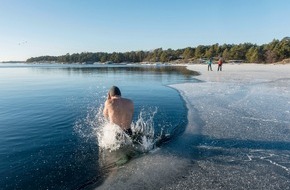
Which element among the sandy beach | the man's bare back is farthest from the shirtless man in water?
the sandy beach

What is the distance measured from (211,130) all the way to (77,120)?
524 centimetres

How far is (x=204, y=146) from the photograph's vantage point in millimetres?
6613

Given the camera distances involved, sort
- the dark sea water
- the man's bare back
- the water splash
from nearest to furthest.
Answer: the dark sea water
the water splash
the man's bare back

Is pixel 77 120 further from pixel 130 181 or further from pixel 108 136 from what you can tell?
pixel 130 181

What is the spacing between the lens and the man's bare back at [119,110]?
22.9 ft

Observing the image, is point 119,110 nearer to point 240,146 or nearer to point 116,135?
point 116,135

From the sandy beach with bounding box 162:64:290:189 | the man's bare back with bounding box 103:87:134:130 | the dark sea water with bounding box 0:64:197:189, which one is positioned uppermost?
the man's bare back with bounding box 103:87:134:130

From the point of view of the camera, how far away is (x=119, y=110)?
7004 mm

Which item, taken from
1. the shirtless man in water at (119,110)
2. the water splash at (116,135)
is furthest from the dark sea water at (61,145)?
the shirtless man in water at (119,110)

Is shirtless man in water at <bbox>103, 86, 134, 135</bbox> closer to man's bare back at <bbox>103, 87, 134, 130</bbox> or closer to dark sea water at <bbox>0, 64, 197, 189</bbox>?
man's bare back at <bbox>103, 87, 134, 130</bbox>

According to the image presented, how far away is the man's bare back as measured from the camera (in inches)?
275

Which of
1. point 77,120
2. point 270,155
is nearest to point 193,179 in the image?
point 270,155

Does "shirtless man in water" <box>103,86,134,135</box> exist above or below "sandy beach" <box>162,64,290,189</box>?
above

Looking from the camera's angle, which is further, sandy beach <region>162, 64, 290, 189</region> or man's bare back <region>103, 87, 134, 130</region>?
man's bare back <region>103, 87, 134, 130</region>
